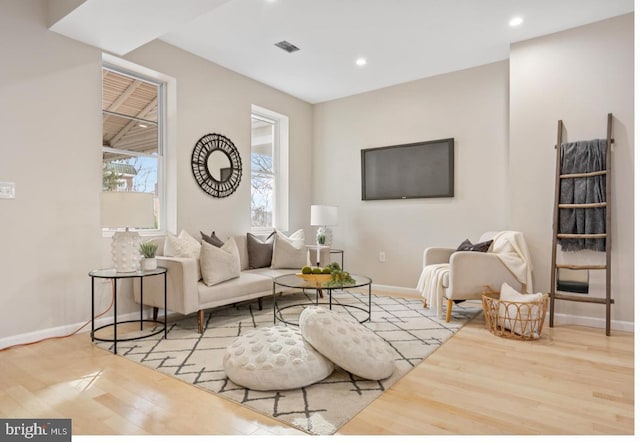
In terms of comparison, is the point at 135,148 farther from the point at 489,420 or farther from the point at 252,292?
the point at 489,420

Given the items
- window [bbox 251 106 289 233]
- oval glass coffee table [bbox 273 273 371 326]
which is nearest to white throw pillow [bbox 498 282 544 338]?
oval glass coffee table [bbox 273 273 371 326]

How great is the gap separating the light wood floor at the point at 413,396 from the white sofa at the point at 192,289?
0.62 m

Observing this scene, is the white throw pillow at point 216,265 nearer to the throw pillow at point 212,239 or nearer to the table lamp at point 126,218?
the throw pillow at point 212,239

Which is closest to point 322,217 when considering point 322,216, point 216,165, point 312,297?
point 322,216

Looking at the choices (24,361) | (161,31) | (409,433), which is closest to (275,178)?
(161,31)

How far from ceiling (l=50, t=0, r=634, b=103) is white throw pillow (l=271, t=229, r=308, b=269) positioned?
198cm

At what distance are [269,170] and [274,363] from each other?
3561 mm

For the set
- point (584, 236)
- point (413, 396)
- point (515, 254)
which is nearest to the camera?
point (413, 396)

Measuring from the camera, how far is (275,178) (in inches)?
211

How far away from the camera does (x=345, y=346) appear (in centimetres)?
212

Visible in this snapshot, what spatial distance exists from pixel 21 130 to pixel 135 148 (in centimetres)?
98

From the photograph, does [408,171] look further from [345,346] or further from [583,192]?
[345,346]

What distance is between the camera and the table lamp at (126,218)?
8.86ft

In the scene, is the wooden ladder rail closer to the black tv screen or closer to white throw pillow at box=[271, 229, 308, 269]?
the black tv screen
